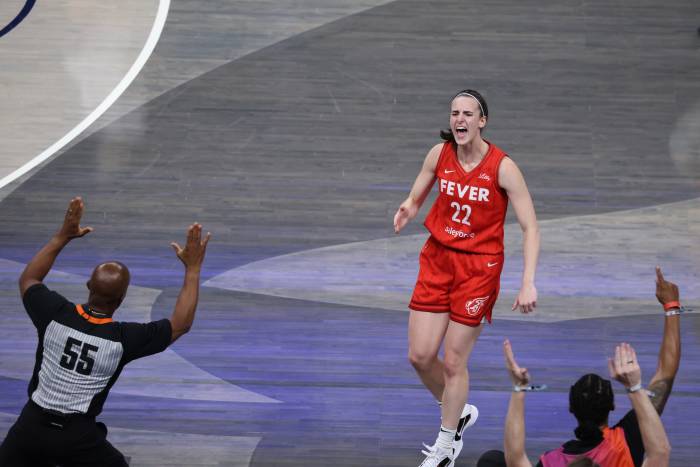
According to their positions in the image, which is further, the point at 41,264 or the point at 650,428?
the point at 41,264

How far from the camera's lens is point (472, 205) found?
4949 mm

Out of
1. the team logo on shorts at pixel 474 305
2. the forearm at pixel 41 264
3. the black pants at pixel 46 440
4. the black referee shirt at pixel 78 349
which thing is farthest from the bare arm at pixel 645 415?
the forearm at pixel 41 264

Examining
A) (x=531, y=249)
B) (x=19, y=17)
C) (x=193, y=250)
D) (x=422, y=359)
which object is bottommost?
(x=422, y=359)

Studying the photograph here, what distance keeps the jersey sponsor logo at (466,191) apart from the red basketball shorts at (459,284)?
292 mm

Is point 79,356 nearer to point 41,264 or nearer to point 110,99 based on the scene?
point 41,264

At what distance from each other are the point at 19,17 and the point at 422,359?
535 centimetres

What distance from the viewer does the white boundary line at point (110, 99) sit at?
7.32 meters

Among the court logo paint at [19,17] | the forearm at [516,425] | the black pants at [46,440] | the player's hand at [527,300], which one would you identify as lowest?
the black pants at [46,440]

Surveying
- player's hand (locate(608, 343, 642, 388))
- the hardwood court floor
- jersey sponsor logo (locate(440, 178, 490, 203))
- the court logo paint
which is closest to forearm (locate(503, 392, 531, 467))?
player's hand (locate(608, 343, 642, 388))

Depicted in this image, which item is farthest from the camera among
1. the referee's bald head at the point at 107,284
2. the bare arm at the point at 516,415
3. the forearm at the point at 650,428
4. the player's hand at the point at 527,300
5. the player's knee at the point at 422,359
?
the player's knee at the point at 422,359

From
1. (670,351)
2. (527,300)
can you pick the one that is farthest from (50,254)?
(670,351)

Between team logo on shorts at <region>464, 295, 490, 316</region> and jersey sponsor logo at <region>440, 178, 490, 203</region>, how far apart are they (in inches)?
19.6

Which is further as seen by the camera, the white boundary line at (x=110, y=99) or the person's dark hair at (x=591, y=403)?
the white boundary line at (x=110, y=99)

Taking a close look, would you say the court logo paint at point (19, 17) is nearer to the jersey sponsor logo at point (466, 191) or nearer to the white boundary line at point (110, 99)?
the white boundary line at point (110, 99)
